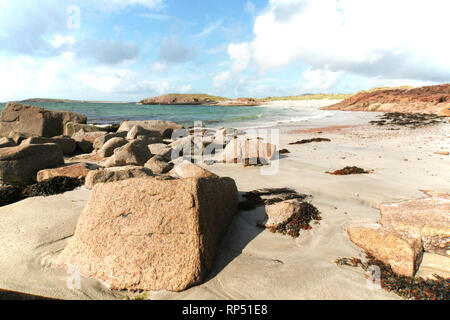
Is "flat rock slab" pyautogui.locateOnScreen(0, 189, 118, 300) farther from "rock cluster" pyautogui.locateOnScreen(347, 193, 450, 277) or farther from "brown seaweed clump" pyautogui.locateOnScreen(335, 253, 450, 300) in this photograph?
"rock cluster" pyautogui.locateOnScreen(347, 193, 450, 277)

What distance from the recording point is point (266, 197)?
4.61m

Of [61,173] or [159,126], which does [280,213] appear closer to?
[61,173]

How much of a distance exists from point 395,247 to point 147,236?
2771mm

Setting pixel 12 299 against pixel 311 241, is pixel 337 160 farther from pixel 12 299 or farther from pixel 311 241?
pixel 12 299

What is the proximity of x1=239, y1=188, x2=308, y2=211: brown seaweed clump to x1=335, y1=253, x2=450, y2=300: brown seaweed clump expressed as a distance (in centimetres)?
191

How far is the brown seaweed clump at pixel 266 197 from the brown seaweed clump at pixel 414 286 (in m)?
1.91

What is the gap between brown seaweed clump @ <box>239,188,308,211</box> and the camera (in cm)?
416

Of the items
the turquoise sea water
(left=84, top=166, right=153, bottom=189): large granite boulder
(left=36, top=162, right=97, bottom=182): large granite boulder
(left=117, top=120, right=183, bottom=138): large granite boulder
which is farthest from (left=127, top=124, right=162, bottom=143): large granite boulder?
the turquoise sea water

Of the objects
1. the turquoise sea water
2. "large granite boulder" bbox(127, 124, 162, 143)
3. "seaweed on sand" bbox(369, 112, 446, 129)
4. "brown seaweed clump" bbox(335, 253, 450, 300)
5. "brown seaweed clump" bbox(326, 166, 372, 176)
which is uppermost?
the turquoise sea water

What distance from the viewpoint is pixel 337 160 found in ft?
24.8

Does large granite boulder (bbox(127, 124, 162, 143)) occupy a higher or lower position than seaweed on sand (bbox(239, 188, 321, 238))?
higher

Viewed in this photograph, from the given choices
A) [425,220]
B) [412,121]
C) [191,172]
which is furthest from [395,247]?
[412,121]
